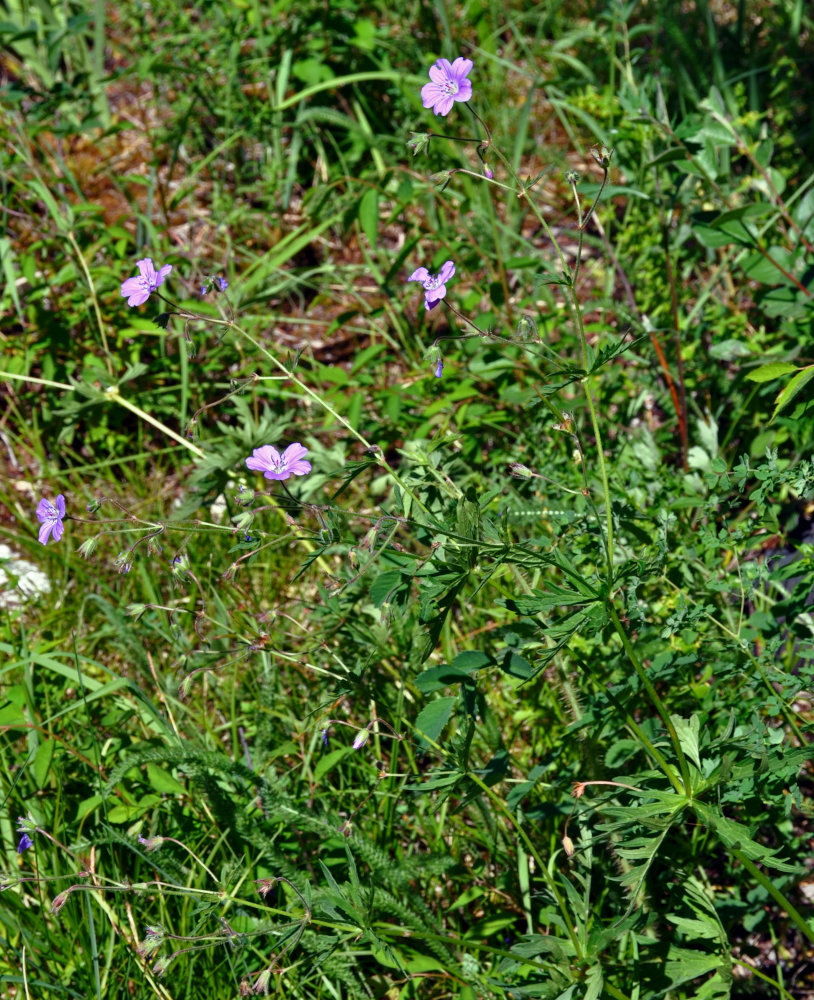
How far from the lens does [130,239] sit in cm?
290

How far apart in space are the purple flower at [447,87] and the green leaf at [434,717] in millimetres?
932

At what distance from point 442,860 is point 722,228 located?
1.56m

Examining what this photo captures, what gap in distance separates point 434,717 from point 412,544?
2.78 ft

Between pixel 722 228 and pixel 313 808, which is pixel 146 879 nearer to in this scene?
pixel 313 808

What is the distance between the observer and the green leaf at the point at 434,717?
5.15 feet

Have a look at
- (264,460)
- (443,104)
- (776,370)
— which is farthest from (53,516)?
(776,370)

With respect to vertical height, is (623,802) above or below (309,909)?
below

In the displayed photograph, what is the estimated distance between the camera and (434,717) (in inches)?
62.0

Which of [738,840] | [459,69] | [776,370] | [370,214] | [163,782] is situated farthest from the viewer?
[370,214]

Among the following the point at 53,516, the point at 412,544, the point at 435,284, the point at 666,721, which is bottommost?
the point at 412,544

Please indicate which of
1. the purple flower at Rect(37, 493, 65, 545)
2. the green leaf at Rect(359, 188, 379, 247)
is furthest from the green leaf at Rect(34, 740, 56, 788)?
the green leaf at Rect(359, 188, 379, 247)

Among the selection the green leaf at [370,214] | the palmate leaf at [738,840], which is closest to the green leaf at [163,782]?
the palmate leaf at [738,840]

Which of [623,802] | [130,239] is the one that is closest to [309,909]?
[623,802]

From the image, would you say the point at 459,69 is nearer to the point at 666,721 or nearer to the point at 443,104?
the point at 443,104
